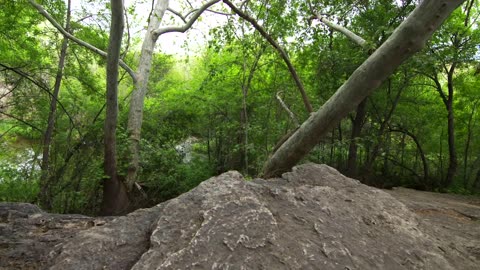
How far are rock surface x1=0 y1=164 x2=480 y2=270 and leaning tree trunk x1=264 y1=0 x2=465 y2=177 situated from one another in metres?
1.50

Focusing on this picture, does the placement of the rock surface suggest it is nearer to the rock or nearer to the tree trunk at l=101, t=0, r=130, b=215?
the rock

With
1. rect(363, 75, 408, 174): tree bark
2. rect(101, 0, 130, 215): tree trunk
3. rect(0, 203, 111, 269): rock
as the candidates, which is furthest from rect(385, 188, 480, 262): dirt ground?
rect(363, 75, 408, 174): tree bark

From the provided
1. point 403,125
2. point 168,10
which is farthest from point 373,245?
point 403,125

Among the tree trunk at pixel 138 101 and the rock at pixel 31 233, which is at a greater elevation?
the tree trunk at pixel 138 101

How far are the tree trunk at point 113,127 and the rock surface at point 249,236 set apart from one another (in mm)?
3129

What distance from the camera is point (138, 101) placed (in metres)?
8.81

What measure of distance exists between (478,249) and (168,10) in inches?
405

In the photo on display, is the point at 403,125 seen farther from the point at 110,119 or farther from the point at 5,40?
the point at 5,40

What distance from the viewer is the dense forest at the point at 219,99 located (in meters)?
5.17

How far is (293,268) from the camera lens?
4.22 ft

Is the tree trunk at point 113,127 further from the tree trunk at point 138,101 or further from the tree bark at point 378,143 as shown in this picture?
the tree bark at point 378,143

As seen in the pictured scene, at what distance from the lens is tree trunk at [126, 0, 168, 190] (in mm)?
7949

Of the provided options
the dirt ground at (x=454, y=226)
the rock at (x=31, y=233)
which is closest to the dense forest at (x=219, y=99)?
the dirt ground at (x=454, y=226)

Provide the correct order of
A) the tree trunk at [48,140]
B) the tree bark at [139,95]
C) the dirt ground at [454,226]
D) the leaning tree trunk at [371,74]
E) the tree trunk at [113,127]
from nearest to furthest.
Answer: the dirt ground at [454,226], the leaning tree trunk at [371,74], the tree trunk at [113,127], the tree trunk at [48,140], the tree bark at [139,95]
